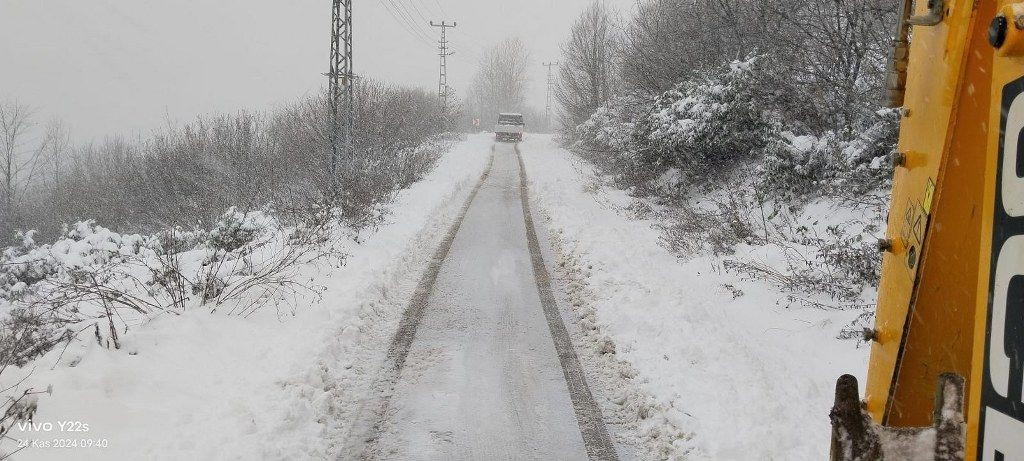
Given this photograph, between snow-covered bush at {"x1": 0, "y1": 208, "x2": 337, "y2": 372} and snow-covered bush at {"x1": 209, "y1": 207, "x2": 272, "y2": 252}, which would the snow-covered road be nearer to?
snow-covered bush at {"x1": 0, "y1": 208, "x2": 337, "y2": 372}

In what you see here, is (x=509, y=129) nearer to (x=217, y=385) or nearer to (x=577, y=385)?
(x=577, y=385)

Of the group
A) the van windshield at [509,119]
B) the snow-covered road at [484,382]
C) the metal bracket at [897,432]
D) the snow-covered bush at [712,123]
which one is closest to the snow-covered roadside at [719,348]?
the snow-covered road at [484,382]

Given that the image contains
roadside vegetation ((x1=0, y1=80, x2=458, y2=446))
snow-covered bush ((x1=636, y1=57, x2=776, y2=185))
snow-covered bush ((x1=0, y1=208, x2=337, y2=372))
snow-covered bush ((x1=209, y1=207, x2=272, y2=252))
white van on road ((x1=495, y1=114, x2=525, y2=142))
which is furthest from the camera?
white van on road ((x1=495, y1=114, x2=525, y2=142))

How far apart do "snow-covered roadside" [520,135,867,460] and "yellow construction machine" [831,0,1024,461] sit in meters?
2.48

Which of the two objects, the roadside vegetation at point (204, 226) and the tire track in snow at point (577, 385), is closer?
the tire track in snow at point (577, 385)

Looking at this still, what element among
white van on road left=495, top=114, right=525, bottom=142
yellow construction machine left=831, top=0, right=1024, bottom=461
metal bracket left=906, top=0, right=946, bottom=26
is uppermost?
white van on road left=495, top=114, right=525, bottom=142

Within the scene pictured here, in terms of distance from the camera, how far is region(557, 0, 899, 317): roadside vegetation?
8.66 m

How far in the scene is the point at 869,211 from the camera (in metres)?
9.52

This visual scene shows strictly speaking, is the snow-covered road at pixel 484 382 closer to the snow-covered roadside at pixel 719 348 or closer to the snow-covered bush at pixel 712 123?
the snow-covered roadside at pixel 719 348

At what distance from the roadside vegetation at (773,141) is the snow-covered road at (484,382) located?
303cm

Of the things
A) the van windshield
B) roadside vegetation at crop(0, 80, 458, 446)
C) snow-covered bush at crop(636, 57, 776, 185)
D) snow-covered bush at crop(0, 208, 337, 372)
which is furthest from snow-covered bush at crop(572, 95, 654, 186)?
the van windshield

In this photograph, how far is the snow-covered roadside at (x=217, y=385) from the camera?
4293 millimetres

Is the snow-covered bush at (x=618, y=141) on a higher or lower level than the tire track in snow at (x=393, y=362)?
higher

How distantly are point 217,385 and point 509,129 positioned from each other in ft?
137
